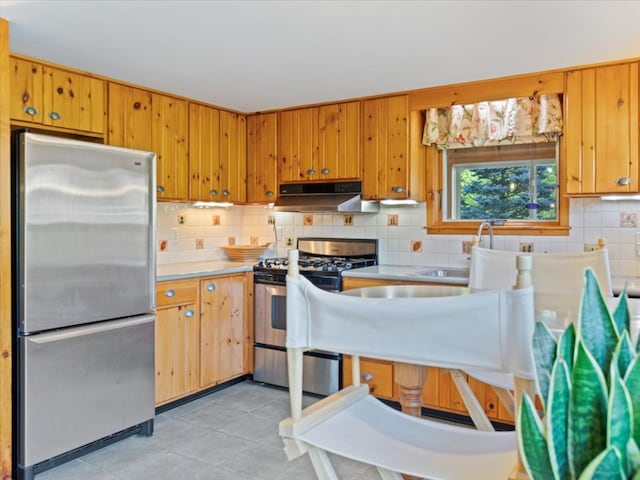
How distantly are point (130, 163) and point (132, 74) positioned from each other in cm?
68

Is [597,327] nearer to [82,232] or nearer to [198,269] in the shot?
[82,232]

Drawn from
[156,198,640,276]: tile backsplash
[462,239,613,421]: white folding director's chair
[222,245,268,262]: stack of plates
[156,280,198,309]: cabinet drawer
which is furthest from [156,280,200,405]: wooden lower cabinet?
[462,239,613,421]: white folding director's chair

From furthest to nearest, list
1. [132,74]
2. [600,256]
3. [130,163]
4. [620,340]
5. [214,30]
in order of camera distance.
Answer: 1. [132,74]
2. [130,163]
3. [214,30]
4. [600,256]
5. [620,340]

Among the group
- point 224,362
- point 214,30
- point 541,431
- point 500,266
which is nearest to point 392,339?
point 541,431

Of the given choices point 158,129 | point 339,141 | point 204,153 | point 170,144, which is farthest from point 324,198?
point 158,129

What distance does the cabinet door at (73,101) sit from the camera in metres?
2.84

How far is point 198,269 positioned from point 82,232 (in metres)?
1.11

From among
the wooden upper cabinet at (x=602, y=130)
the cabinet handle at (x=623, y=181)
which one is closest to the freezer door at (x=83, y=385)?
the wooden upper cabinet at (x=602, y=130)

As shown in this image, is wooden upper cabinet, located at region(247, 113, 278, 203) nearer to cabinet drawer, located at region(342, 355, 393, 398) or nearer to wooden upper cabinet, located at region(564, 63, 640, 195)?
cabinet drawer, located at region(342, 355, 393, 398)

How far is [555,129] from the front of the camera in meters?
3.20

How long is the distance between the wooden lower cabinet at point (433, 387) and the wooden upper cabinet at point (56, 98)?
6.40 ft

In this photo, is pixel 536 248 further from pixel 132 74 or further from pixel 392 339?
pixel 132 74

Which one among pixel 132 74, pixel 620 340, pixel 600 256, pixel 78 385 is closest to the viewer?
Result: pixel 620 340

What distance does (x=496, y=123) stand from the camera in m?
3.42
